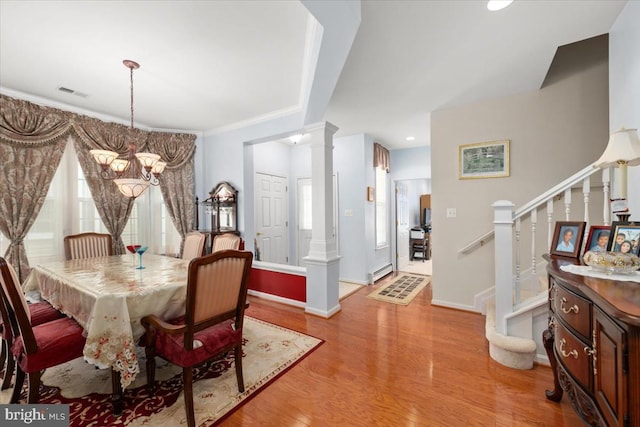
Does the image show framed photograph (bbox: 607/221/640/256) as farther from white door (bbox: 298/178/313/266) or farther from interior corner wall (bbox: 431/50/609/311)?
white door (bbox: 298/178/313/266)

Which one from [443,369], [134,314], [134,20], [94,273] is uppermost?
[134,20]

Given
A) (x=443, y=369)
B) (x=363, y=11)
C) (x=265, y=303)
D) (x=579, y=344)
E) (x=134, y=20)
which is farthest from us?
(x=265, y=303)

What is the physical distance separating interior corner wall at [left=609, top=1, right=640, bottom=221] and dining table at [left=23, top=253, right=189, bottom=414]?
3.21 m

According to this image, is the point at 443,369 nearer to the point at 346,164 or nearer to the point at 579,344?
the point at 579,344

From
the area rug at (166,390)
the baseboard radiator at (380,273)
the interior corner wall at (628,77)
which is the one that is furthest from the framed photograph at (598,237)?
the baseboard radiator at (380,273)

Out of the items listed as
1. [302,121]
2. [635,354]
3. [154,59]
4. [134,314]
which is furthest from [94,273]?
[635,354]

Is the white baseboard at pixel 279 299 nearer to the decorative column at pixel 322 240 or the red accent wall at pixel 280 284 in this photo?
the red accent wall at pixel 280 284

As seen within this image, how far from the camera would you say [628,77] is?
70.6 inches

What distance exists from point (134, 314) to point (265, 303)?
82.5 inches

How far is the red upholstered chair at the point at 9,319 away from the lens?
163cm

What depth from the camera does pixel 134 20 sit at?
6.06ft

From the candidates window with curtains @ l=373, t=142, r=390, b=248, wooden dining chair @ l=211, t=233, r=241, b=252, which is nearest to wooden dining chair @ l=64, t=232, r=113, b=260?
wooden dining chair @ l=211, t=233, r=241, b=252

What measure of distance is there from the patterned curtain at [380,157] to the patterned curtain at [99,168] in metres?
3.77

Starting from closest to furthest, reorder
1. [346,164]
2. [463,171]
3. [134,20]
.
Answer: [134,20] → [463,171] → [346,164]
